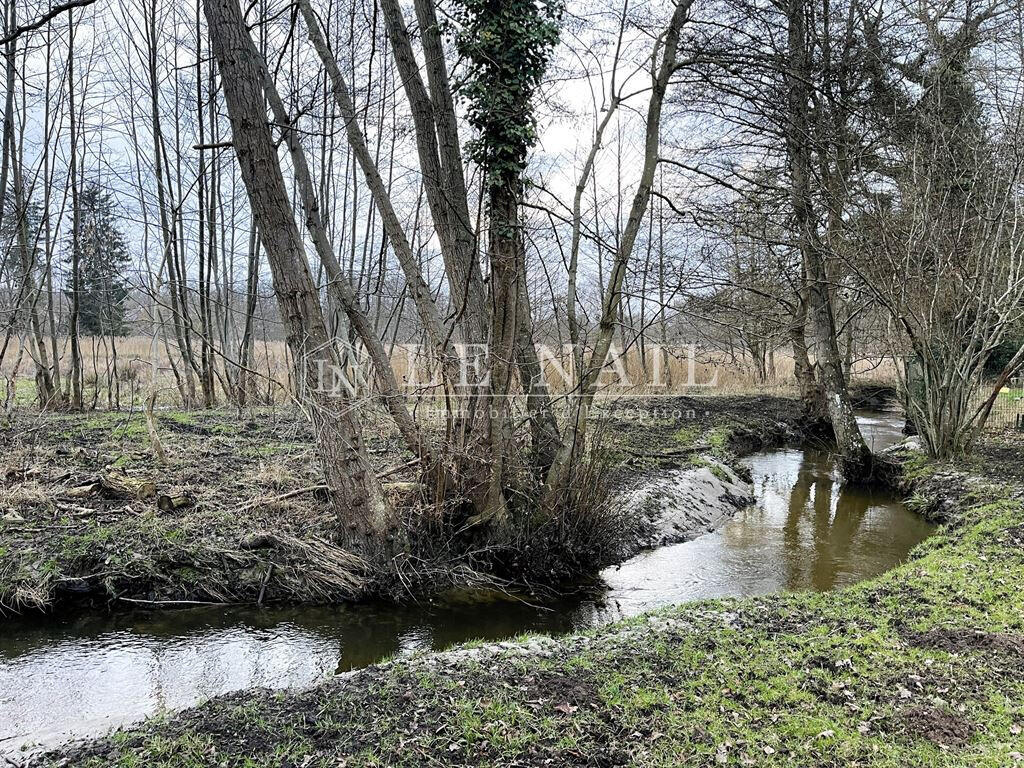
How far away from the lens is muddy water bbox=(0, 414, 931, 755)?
4047 millimetres

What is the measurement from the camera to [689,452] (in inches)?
415

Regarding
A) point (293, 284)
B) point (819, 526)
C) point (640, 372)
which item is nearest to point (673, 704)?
point (293, 284)

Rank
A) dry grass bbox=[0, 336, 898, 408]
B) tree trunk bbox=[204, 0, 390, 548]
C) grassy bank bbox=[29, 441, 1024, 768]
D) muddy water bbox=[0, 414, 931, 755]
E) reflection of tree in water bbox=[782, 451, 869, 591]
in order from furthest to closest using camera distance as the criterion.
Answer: dry grass bbox=[0, 336, 898, 408] → reflection of tree in water bbox=[782, 451, 869, 591] → tree trunk bbox=[204, 0, 390, 548] → muddy water bbox=[0, 414, 931, 755] → grassy bank bbox=[29, 441, 1024, 768]

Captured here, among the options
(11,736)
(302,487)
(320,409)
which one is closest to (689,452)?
(302,487)

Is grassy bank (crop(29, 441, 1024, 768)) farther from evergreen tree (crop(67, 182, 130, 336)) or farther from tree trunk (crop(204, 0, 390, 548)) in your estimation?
evergreen tree (crop(67, 182, 130, 336))

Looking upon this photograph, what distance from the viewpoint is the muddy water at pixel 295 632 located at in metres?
4.05

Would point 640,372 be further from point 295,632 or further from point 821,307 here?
point 295,632

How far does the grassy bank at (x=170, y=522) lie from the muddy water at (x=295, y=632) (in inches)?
8.8

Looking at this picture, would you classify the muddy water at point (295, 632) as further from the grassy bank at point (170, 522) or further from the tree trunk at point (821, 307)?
the tree trunk at point (821, 307)

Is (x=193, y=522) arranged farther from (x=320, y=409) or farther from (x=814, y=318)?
(x=814, y=318)

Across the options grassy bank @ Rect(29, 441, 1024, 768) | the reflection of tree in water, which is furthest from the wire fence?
grassy bank @ Rect(29, 441, 1024, 768)

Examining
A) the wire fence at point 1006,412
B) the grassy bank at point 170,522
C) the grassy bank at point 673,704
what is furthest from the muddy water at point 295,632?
the wire fence at point 1006,412

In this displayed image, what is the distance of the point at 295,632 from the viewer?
16.6 ft

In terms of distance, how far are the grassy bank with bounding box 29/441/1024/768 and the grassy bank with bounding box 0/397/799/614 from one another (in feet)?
6.29
